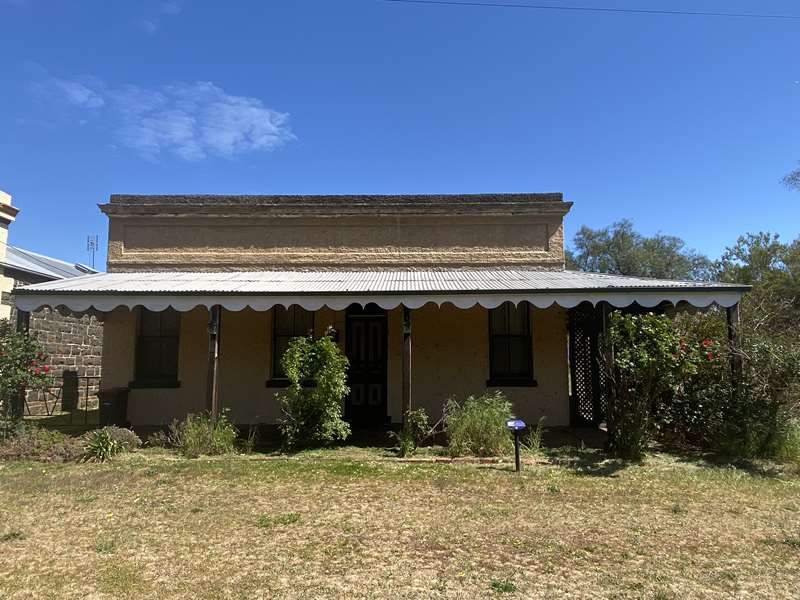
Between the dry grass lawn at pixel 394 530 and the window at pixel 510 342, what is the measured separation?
3594mm

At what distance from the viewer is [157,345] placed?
11.2 meters

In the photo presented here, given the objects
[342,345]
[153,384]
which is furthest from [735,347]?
[153,384]

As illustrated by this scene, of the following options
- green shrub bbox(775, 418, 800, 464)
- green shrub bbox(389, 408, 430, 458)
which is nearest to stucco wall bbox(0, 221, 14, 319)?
green shrub bbox(389, 408, 430, 458)

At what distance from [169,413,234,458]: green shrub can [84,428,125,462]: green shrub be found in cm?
88

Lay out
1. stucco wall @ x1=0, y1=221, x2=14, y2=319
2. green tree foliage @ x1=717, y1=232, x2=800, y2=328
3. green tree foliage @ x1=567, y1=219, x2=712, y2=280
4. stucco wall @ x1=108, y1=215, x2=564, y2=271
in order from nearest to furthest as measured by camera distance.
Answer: stucco wall @ x1=108, y1=215, x2=564, y2=271 → stucco wall @ x1=0, y1=221, x2=14, y2=319 → green tree foliage @ x1=717, y1=232, x2=800, y2=328 → green tree foliage @ x1=567, y1=219, x2=712, y2=280

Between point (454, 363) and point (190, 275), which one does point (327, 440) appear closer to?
point (454, 363)

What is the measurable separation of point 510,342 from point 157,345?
742 centimetres

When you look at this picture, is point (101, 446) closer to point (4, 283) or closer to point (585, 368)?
point (4, 283)

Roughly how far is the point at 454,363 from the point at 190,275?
581 centimetres

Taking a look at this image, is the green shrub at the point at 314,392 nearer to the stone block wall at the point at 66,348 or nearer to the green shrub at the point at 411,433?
the green shrub at the point at 411,433

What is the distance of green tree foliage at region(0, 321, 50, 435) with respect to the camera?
827 cm

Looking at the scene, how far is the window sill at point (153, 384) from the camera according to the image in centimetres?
1087

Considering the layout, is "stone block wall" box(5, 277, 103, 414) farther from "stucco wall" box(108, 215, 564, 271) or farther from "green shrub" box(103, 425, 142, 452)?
"green shrub" box(103, 425, 142, 452)

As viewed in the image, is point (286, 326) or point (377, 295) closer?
point (377, 295)
